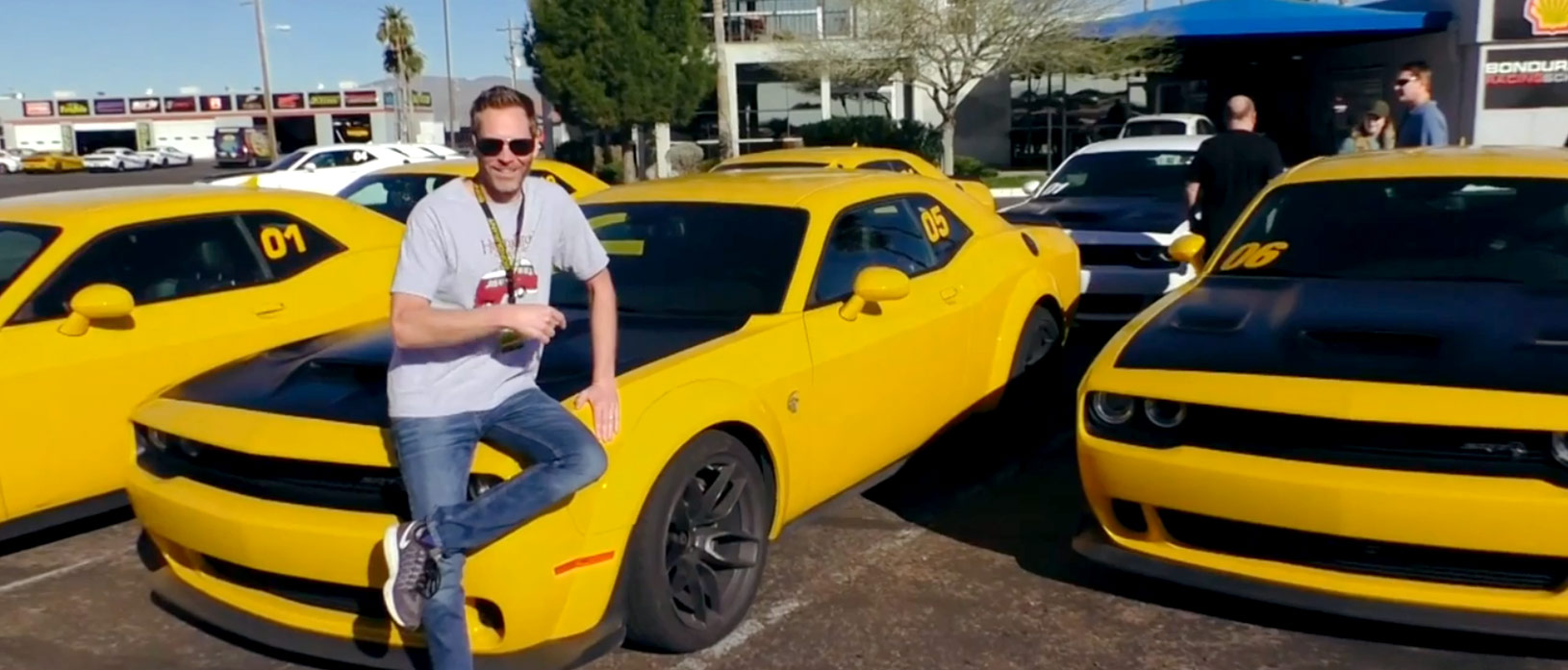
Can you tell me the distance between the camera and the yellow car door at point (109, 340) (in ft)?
16.6

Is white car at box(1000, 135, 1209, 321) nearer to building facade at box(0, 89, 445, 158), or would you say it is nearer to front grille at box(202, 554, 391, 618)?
front grille at box(202, 554, 391, 618)

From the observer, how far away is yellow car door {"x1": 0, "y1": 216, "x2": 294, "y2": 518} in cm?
505

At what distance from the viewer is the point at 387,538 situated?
329cm

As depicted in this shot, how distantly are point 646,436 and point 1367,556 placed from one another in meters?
2.08

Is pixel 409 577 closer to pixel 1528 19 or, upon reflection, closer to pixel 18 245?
pixel 18 245

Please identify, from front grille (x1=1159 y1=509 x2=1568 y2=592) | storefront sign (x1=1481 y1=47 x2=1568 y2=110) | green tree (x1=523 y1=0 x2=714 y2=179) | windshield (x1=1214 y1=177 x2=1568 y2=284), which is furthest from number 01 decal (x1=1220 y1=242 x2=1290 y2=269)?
green tree (x1=523 y1=0 x2=714 y2=179)

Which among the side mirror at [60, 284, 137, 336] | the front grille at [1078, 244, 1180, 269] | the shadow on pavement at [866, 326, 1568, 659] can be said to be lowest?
the shadow on pavement at [866, 326, 1568, 659]

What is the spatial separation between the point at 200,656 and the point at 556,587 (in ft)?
5.03

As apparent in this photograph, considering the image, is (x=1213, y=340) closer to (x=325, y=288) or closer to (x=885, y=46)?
→ (x=325, y=288)

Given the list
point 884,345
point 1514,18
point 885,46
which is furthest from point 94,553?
point 1514,18

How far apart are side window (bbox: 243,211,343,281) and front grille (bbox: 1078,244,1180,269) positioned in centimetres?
468

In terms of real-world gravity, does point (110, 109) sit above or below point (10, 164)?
above

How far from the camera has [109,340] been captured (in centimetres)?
536

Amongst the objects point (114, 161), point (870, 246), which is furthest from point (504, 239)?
point (114, 161)
